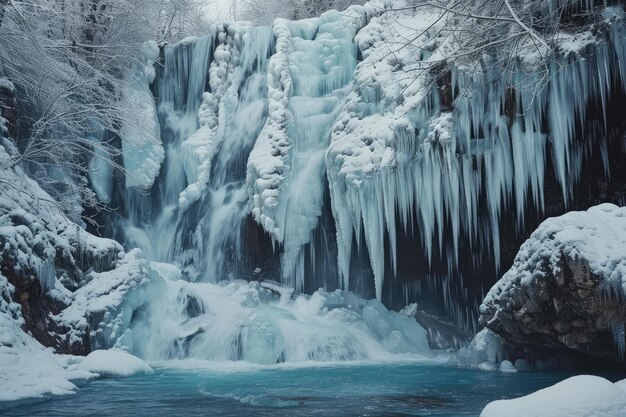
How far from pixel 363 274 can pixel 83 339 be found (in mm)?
5817

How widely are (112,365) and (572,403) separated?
581 centimetres

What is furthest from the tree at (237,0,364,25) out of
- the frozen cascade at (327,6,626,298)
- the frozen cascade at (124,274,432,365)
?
the frozen cascade at (124,274,432,365)

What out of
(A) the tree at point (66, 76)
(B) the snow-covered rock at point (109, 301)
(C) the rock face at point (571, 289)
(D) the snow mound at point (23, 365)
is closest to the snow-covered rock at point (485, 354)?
(C) the rock face at point (571, 289)

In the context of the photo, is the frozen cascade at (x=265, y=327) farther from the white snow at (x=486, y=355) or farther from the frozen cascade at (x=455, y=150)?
the white snow at (x=486, y=355)

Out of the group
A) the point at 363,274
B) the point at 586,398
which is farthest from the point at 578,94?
the point at 586,398

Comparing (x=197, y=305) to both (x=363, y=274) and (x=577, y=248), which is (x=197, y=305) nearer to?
(x=363, y=274)

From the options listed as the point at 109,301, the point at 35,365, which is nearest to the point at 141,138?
the point at 109,301

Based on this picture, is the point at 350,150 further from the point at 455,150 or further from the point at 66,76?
the point at 66,76

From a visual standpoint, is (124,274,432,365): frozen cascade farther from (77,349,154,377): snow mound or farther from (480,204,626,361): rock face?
(480,204,626,361): rock face

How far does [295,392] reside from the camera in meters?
Answer: 5.59

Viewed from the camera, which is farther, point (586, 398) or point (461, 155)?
point (461, 155)

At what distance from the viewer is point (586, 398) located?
3.11 meters

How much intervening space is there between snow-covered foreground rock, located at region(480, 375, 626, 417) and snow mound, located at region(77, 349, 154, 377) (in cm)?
528

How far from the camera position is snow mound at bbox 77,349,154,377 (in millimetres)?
6961
